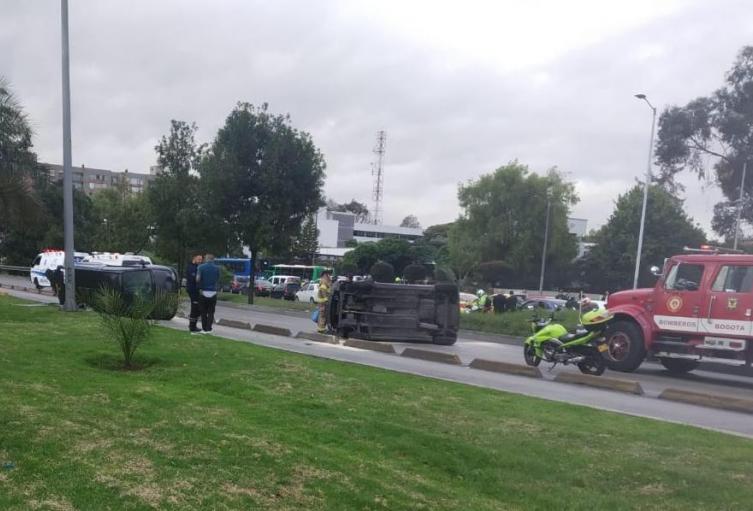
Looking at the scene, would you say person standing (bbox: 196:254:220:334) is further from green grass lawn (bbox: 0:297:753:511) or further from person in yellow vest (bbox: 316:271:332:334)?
green grass lawn (bbox: 0:297:753:511)

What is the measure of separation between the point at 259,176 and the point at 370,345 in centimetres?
1755

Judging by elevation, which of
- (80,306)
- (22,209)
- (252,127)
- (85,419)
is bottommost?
(80,306)

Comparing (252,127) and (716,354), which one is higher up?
(252,127)

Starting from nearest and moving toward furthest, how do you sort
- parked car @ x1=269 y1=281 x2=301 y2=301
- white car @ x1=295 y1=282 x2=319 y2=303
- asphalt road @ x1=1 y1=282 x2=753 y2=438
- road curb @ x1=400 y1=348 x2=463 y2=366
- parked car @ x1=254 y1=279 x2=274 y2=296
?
asphalt road @ x1=1 y1=282 x2=753 y2=438 → road curb @ x1=400 y1=348 x2=463 y2=366 → white car @ x1=295 y1=282 x2=319 y2=303 → parked car @ x1=269 y1=281 x2=301 y2=301 → parked car @ x1=254 y1=279 x2=274 y2=296

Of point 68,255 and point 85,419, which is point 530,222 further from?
point 85,419

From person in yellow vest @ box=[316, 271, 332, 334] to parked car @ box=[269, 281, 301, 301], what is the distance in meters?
28.3

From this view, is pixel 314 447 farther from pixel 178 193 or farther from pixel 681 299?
pixel 178 193

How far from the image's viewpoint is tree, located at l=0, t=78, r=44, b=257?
14805 mm

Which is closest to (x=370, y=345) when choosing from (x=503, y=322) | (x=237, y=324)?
(x=237, y=324)

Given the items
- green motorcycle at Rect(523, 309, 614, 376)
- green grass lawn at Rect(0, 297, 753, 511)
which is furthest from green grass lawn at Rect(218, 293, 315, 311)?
green grass lawn at Rect(0, 297, 753, 511)

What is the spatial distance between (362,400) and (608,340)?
27.5ft

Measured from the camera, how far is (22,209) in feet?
49.1

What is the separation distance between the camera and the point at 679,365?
1562 cm

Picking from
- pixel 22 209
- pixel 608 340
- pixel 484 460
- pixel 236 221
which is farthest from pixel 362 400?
pixel 236 221
